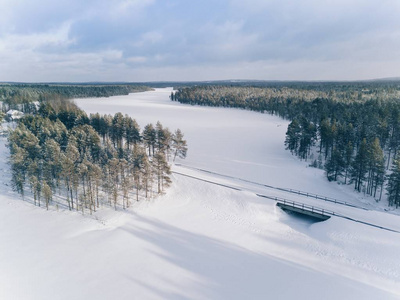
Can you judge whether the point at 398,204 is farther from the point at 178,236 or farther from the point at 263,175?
the point at 178,236

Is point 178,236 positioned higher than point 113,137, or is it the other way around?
point 113,137

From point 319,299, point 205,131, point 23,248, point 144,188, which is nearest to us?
point 319,299

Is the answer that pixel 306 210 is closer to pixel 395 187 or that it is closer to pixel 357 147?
pixel 395 187

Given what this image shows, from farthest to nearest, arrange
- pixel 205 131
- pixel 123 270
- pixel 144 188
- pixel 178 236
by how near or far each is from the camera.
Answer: pixel 205 131 → pixel 144 188 → pixel 178 236 → pixel 123 270

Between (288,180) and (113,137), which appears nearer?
(288,180)

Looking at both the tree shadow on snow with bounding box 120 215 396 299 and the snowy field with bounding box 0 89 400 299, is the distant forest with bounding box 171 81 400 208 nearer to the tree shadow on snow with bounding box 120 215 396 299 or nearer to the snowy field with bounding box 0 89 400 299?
the snowy field with bounding box 0 89 400 299

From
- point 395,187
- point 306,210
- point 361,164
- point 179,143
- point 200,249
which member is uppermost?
point 179,143

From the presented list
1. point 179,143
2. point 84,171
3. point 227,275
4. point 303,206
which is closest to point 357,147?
point 303,206

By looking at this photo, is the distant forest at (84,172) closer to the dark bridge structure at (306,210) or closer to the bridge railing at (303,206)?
the bridge railing at (303,206)

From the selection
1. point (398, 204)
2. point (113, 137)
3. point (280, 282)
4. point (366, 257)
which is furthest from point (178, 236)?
point (113, 137)
